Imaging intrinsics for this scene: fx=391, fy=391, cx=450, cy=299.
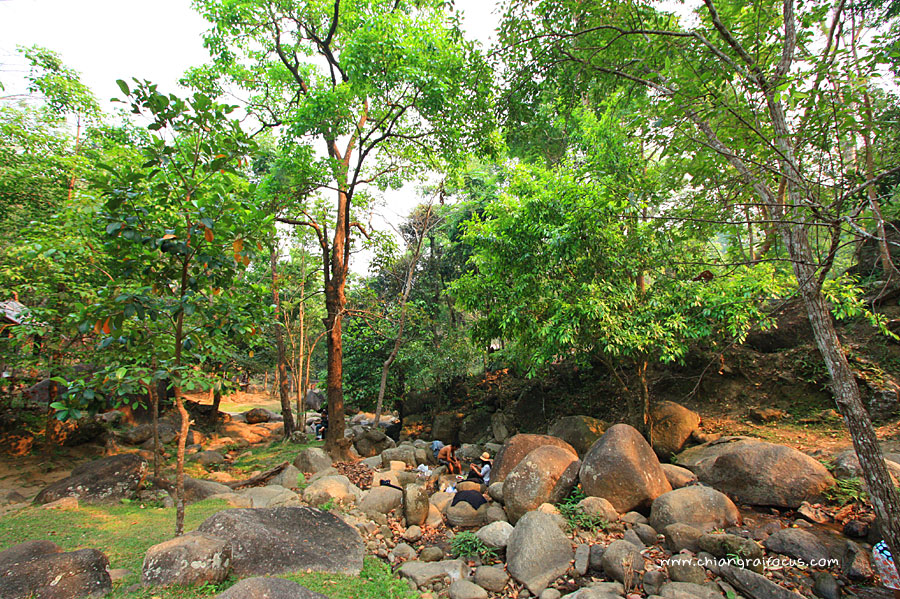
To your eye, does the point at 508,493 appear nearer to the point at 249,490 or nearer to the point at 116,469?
the point at 249,490

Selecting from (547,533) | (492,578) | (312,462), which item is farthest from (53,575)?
(312,462)

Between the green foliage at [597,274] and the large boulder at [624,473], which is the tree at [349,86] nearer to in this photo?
the green foliage at [597,274]

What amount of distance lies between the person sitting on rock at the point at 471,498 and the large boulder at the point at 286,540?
2.44m

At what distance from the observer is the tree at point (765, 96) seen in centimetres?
308

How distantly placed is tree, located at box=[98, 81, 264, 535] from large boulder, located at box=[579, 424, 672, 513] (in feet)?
18.1

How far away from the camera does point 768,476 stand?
18.2ft

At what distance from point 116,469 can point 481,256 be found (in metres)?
7.94

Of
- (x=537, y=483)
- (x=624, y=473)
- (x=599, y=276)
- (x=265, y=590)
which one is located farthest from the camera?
(x=599, y=276)

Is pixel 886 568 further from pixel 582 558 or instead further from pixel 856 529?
pixel 582 558

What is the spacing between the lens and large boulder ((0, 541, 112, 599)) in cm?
290

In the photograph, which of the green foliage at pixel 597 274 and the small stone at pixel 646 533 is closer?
the small stone at pixel 646 533

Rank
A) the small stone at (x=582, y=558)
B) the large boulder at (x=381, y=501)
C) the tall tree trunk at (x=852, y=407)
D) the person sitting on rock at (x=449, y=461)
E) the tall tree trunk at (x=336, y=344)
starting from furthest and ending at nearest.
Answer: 1. the tall tree trunk at (x=336, y=344)
2. the person sitting on rock at (x=449, y=461)
3. the large boulder at (x=381, y=501)
4. the small stone at (x=582, y=558)
5. the tall tree trunk at (x=852, y=407)

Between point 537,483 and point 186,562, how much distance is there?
4.97m

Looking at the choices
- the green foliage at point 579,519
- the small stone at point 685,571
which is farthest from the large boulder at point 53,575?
the small stone at point 685,571
